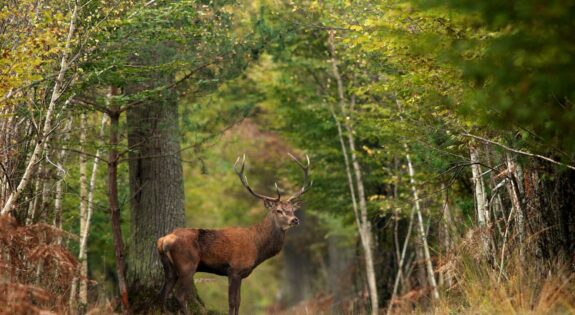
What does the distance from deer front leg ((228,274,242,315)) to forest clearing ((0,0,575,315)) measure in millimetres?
38

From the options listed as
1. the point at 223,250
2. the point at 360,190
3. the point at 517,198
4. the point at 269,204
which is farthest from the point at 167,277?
the point at 360,190

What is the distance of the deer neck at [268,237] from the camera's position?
43.1 ft

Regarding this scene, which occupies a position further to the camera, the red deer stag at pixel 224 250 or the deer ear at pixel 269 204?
the deer ear at pixel 269 204

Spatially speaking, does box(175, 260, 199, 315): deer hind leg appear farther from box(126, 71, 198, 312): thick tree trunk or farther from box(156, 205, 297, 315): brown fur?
box(126, 71, 198, 312): thick tree trunk

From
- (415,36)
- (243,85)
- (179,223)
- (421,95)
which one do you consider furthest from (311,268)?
(415,36)

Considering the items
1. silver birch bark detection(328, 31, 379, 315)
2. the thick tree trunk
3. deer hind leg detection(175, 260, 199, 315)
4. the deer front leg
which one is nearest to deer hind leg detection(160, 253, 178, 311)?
deer hind leg detection(175, 260, 199, 315)

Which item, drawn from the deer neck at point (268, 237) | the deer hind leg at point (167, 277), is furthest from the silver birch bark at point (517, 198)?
the deer hind leg at point (167, 277)

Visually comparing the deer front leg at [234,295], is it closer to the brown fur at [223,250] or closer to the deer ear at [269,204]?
the brown fur at [223,250]

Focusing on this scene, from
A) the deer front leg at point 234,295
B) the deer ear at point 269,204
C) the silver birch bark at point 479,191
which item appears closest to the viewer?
the silver birch bark at point 479,191

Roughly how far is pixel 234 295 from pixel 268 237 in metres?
1.25

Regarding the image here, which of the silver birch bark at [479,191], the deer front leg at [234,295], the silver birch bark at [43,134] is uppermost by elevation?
the silver birch bark at [43,134]

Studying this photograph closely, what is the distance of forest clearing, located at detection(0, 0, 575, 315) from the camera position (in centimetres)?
756

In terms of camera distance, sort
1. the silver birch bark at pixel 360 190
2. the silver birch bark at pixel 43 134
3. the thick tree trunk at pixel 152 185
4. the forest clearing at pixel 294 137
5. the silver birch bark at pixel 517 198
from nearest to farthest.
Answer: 1. the forest clearing at pixel 294 137
2. the silver birch bark at pixel 43 134
3. the silver birch bark at pixel 517 198
4. the thick tree trunk at pixel 152 185
5. the silver birch bark at pixel 360 190

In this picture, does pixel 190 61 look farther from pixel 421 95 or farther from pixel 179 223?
pixel 421 95
